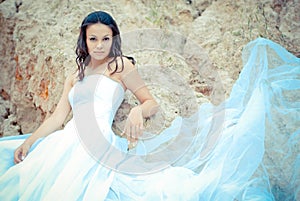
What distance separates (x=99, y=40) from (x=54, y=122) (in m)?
0.40

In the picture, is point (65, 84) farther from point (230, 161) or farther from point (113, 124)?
point (230, 161)

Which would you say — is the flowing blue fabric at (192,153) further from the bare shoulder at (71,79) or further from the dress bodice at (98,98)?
the bare shoulder at (71,79)

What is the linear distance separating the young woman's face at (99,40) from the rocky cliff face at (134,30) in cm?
22

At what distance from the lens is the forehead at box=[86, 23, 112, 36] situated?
74.0 inches

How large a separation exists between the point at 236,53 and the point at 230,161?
76 cm

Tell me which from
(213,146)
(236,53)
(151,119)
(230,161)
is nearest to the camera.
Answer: (230,161)

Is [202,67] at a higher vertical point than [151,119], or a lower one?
higher

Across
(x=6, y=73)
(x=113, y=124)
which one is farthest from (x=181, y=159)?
(x=6, y=73)

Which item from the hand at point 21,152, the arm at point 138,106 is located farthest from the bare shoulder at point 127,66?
the hand at point 21,152

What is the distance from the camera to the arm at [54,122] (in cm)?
177

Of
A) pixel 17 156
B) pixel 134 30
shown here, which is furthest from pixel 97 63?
pixel 17 156

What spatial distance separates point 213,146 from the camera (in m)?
1.58

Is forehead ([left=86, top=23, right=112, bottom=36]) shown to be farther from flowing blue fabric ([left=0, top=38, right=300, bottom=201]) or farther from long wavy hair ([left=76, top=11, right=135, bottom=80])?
flowing blue fabric ([left=0, top=38, right=300, bottom=201])

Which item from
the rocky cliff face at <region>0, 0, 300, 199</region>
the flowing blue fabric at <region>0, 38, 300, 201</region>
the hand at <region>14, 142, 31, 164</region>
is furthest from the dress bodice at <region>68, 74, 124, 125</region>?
the hand at <region>14, 142, 31, 164</region>
